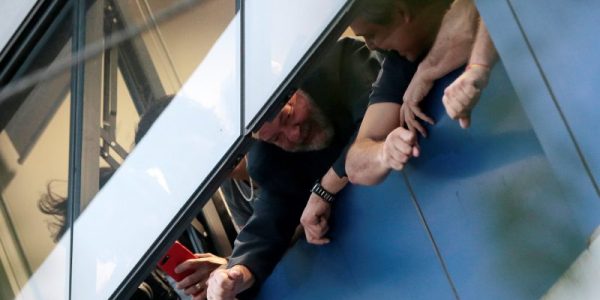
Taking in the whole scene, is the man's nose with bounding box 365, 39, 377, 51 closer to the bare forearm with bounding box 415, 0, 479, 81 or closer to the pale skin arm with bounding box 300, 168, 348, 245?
the bare forearm with bounding box 415, 0, 479, 81

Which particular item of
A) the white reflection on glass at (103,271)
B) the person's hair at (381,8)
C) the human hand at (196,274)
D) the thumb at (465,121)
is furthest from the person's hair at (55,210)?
the thumb at (465,121)

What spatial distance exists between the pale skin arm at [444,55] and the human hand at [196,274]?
780mm

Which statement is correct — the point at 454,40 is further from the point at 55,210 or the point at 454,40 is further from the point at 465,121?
the point at 55,210

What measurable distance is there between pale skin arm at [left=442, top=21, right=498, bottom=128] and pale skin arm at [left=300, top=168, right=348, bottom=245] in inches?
12.7

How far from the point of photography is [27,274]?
2.32 meters

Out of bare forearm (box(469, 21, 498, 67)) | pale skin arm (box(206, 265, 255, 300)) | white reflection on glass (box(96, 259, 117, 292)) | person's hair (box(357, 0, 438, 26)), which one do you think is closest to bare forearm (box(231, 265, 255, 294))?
pale skin arm (box(206, 265, 255, 300))

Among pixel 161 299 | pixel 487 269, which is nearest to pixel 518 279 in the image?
pixel 487 269

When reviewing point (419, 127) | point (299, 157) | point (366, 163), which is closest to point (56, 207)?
point (299, 157)

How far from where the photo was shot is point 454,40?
51.7 inches

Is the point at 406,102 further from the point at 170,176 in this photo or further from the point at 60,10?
the point at 60,10

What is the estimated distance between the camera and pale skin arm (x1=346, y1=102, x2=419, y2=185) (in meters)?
1.40

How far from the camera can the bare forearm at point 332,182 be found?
61.7 inches

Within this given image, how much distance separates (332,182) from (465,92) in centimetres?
38

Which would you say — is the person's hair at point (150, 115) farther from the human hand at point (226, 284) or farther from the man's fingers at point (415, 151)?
the man's fingers at point (415, 151)
